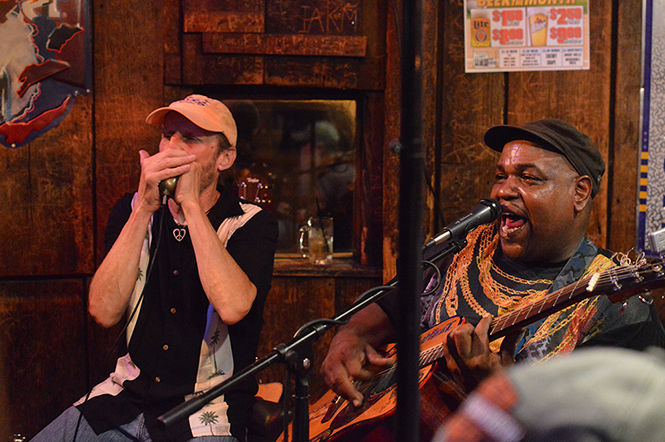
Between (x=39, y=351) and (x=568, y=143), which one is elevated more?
(x=568, y=143)

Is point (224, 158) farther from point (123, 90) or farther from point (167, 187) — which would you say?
point (123, 90)

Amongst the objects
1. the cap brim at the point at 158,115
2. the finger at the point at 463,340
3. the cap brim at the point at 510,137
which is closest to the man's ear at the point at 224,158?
the cap brim at the point at 158,115

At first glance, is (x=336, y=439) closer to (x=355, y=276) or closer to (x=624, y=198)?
(x=355, y=276)

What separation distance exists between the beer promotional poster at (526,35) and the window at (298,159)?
78cm

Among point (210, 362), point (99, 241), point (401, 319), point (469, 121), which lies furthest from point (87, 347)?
point (401, 319)

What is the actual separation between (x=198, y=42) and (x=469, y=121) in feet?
4.92

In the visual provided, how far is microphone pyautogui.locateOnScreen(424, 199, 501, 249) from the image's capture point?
176cm

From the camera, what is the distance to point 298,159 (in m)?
3.70

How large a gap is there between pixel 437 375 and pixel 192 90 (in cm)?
210

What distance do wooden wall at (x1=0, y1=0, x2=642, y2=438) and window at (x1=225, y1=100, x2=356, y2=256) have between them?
28 cm

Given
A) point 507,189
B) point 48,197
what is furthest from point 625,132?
point 48,197

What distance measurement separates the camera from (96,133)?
11.0ft

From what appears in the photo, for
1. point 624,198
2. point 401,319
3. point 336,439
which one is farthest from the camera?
point 624,198

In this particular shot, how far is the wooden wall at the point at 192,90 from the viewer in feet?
10.8
